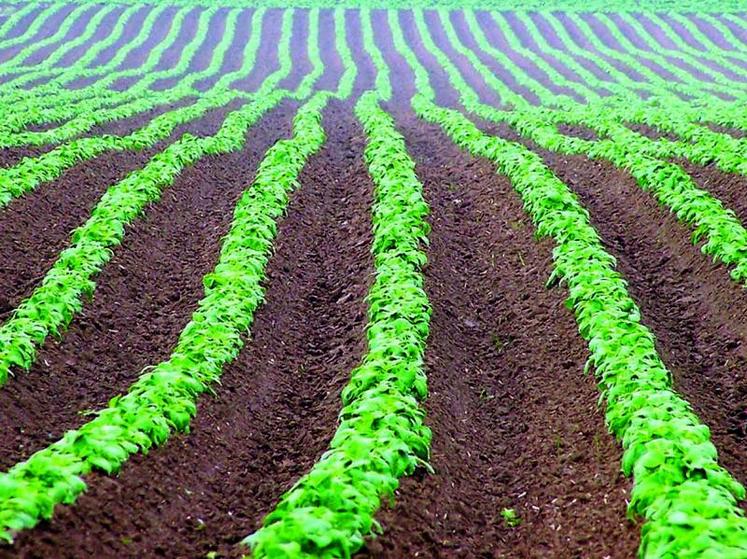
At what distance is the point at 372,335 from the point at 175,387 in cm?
240

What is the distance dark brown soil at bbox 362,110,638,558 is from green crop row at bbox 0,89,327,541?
2269 mm

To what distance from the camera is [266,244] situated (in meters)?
13.1

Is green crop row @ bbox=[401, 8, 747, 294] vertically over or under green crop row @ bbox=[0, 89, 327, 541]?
under

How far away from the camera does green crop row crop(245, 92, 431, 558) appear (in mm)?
5793

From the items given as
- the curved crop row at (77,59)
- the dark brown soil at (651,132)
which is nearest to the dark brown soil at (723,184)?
the dark brown soil at (651,132)

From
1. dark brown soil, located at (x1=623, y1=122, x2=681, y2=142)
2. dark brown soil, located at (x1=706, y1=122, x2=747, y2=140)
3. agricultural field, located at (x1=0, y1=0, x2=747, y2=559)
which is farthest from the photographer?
dark brown soil, located at (x1=623, y1=122, x2=681, y2=142)

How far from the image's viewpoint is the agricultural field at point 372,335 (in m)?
6.63

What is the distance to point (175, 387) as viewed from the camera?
8.43 m

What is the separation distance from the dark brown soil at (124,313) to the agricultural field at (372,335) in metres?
0.04

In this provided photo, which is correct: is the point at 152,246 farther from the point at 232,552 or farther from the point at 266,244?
the point at 232,552

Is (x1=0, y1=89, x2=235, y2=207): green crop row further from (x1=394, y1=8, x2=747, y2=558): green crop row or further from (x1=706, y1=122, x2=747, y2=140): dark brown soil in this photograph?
(x1=706, y1=122, x2=747, y2=140): dark brown soil

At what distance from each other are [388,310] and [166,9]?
5178 centimetres

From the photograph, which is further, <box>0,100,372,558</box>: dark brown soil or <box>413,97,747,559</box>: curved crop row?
<box>0,100,372,558</box>: dark brown soil

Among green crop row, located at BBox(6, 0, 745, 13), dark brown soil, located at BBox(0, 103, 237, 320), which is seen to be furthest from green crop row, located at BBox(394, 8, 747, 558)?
green crop row, located at BBox(6, 0, 745, 13)
